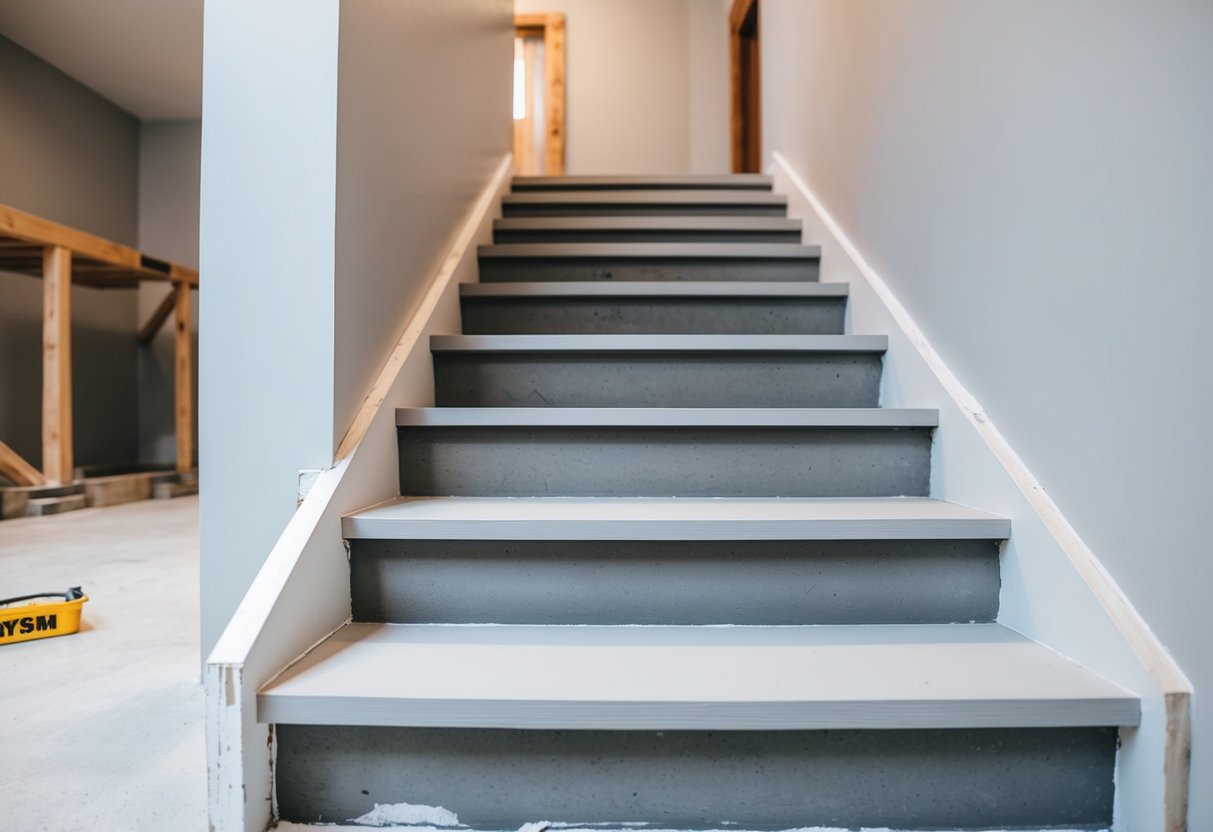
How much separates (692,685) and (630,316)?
1.09 m

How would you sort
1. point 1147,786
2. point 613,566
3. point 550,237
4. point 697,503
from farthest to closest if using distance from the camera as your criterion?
point 550,237, point 697,503, point 613,566, point 1147,786

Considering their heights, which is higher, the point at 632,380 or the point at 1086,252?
the point at 1086,252

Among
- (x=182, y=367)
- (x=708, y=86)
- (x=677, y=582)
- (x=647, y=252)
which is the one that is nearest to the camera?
(x=677, y=582)

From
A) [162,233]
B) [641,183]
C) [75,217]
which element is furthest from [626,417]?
[162,233]

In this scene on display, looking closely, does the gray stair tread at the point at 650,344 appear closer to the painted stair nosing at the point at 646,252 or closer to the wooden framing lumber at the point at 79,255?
the painted stair nosing at the point at 646,252

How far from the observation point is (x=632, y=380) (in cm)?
145

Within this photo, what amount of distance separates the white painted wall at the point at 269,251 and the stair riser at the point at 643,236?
3.95 ft

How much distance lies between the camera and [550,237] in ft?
7.35

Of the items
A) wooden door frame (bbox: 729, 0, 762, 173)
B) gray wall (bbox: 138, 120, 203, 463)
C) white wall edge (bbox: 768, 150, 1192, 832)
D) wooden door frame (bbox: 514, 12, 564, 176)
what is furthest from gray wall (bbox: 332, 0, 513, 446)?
gray wall (bbox: 138, 120, 203, 463)

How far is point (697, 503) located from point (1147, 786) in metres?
0.64

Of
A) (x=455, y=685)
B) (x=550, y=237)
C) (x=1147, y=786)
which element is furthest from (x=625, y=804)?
(x=550, y=237)

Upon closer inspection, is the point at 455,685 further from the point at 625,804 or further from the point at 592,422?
the point at 592,422

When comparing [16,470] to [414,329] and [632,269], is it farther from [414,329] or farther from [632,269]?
[632,269]

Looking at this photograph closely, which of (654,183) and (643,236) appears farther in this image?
(654,183)
